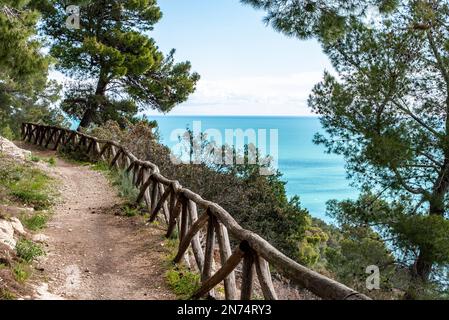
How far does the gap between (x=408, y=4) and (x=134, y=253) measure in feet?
31.7

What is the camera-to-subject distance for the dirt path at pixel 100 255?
219 inches

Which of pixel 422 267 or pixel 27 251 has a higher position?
pixel 27 251

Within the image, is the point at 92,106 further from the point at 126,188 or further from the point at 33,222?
the point at 33,222

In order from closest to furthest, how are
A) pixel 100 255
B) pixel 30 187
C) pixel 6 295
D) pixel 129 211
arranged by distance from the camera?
pixel 6 295
pixel 100 255
pixel 129 211
pixel 30 187

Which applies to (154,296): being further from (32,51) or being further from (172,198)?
(32,51)

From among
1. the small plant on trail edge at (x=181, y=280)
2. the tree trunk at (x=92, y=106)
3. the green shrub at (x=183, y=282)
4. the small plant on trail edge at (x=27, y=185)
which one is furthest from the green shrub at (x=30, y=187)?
the tree trunk at (x=92, y=106)

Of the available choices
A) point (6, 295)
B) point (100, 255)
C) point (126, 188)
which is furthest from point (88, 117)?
point (6, 295)

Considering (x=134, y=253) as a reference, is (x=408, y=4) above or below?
above

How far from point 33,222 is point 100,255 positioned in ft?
5.55

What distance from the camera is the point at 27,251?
19.4 feet

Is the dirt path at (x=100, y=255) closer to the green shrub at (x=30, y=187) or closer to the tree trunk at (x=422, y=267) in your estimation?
the green shrub at (x=30, y=187)

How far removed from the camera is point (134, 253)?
22.9ft

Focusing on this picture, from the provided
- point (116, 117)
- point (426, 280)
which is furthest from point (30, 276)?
point (116, 117)

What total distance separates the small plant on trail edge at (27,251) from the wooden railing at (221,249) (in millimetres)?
1917
